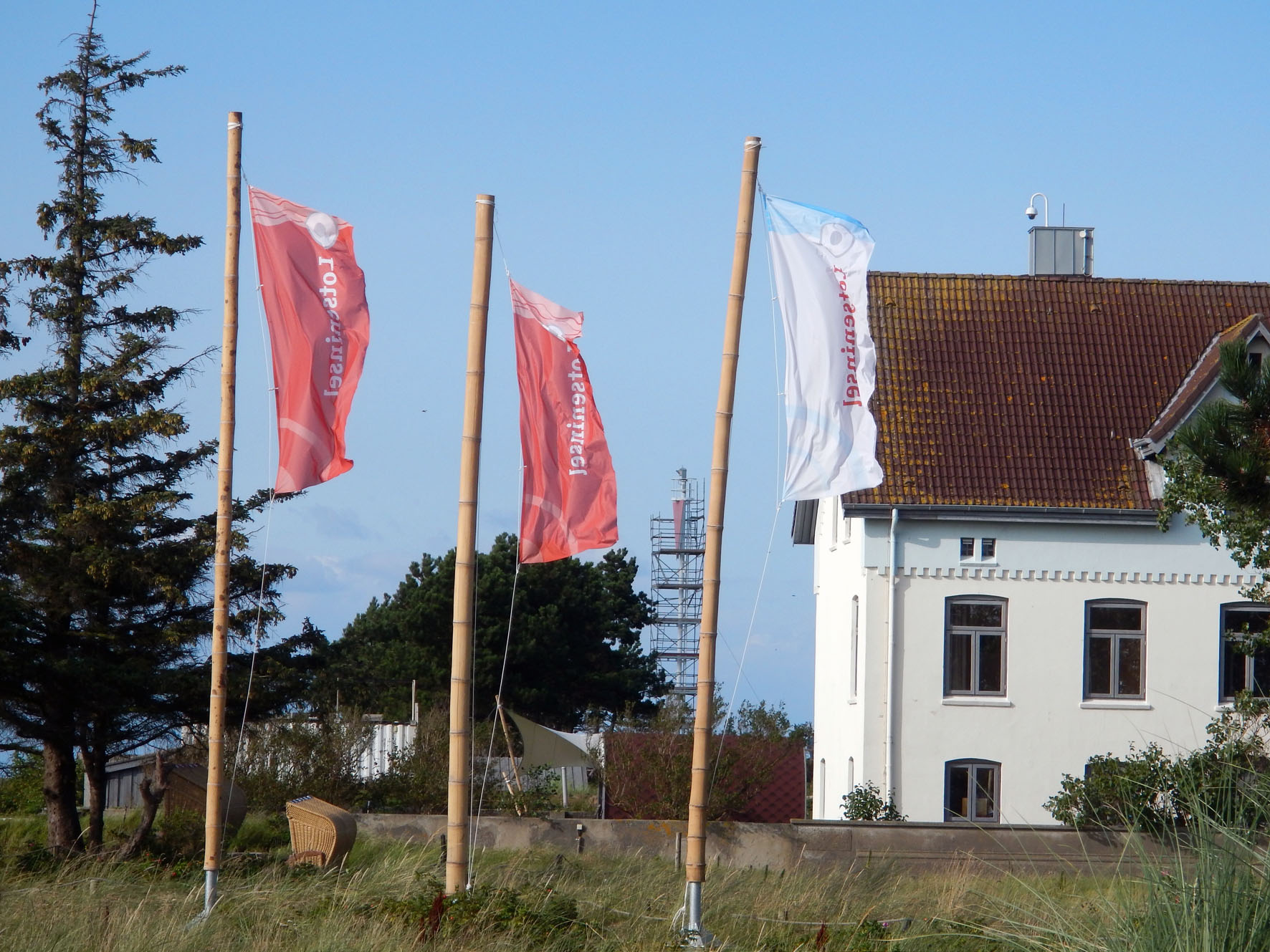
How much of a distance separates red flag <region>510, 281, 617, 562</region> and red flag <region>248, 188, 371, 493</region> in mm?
1504

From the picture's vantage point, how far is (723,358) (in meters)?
12.7

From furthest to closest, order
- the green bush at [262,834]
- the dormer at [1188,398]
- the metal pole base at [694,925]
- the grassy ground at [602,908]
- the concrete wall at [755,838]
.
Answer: the dormer at [1188,398] < the green bush at [262,834] < the concrete wall at [755,838] < the metal pole base at [694,925] < the grassy ground at [602,908]

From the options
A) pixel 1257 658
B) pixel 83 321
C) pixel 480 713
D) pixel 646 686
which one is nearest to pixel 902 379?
pixel 1257 658

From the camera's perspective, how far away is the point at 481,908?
10.9m

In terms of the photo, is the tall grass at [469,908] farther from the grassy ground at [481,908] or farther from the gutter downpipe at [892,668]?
the gutter downpipe at [892,668]

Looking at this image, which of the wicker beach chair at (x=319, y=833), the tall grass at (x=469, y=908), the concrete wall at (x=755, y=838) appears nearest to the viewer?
the tall grass at (x=469, y=908)

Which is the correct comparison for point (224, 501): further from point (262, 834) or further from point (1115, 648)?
point (1115, 648)

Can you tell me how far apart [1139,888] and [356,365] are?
846 cm

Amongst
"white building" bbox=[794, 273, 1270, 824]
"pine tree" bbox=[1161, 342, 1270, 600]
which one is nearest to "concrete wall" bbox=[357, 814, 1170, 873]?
"white building" bbox=[794, 273, 1270, 824]

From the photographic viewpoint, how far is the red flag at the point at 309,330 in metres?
12.4

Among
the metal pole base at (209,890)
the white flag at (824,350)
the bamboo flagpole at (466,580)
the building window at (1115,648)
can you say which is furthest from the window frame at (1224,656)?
the metal pole base at (209,890)

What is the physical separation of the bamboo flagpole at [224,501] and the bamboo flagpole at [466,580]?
219 cm

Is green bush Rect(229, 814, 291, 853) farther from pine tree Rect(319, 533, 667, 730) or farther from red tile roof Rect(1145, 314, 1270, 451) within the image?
pine tree Rect(319, 533, 667, 730)

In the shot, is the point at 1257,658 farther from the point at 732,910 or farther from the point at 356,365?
the point at 356,365
